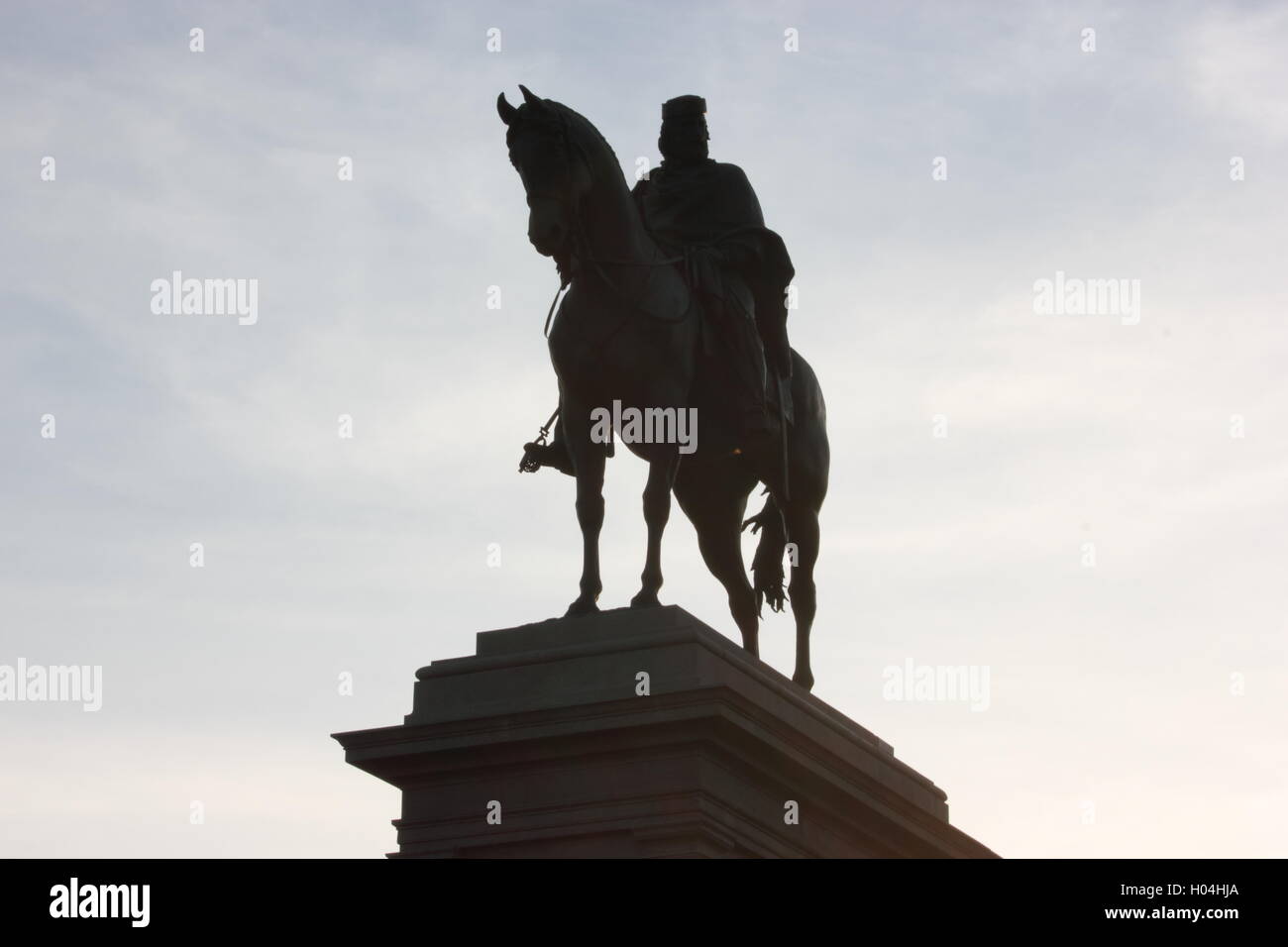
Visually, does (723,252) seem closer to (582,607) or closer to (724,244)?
(724,244)

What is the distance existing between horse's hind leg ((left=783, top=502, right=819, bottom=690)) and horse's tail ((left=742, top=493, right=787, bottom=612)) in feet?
0.34

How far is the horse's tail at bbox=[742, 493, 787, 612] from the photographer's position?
21.3 m

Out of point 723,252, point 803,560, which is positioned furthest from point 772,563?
point 723,252

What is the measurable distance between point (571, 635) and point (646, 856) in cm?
180

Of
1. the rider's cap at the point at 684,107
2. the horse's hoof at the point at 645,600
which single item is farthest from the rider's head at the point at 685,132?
the horse's hoof at the point at 645,600

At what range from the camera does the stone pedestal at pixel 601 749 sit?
55.3 ft

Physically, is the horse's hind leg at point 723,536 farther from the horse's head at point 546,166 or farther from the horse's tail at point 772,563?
the horse's head at point 546,166

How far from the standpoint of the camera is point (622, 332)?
59.4ft

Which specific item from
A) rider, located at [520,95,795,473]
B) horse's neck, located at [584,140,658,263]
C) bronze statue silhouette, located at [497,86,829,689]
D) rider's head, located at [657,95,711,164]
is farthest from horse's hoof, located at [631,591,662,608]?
rider's head, located at [657,95,711,164]

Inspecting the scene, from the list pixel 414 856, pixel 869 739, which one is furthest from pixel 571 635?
pixel 869 739

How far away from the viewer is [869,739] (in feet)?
65.2

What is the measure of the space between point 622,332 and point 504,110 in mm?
1823

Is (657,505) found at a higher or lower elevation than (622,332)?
lower
